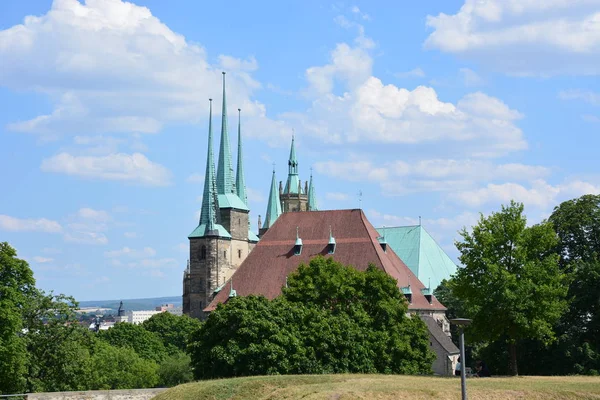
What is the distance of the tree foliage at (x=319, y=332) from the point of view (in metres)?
48.5

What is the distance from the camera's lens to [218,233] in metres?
120

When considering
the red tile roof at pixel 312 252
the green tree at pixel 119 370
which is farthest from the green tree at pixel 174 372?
the red tile roof at pixel 312 252

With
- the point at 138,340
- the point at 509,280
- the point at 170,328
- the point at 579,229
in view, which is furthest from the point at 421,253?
the point at 509,280

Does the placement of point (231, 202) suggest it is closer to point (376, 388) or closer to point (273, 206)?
point (273, 206)

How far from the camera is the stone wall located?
132 feet

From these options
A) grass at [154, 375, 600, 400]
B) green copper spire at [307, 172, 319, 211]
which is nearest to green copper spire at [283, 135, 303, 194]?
green copper spire at [307, 172, 319, 211]

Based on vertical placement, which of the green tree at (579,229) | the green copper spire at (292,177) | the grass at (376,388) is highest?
the green copper spire at (292,177)

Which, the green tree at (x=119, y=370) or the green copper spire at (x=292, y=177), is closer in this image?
the green tree at (x=119, y=370)

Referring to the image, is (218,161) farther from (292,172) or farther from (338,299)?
(338,299)

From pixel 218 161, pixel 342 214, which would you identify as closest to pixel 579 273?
pixel 342 214

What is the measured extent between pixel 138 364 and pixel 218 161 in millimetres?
59343

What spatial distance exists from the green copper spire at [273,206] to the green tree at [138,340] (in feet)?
208

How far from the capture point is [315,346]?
5041 cm

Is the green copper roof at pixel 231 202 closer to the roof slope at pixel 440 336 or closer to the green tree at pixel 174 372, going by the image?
the roof slope at pixel 440 336
